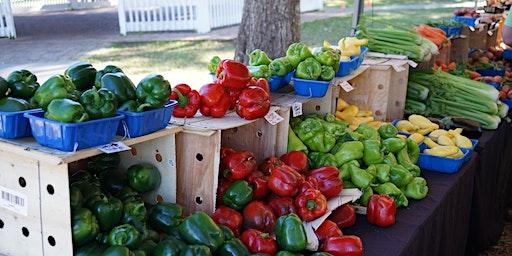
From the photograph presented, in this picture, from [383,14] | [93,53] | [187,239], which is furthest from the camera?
[383,14]

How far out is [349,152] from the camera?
9.99 feet

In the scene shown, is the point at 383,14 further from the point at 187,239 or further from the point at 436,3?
the point at 187,239

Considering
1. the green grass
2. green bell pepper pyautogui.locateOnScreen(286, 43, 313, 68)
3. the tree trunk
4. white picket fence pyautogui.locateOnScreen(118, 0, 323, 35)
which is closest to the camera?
green bell pepper pyautogui.locateOnScreen(286, 43, 313, 68)

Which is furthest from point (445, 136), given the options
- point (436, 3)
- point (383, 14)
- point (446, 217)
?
point (436, 3)

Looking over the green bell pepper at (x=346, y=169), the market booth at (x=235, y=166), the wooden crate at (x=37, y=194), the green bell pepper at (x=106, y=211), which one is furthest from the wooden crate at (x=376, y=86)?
the green bell pepper at (x=106, y=211)

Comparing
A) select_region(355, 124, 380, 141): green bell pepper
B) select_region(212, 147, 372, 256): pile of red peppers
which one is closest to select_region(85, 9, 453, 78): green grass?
select_region(355, 124, 380, 141): green bell pepper

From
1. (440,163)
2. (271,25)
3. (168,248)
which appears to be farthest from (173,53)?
(168,248)

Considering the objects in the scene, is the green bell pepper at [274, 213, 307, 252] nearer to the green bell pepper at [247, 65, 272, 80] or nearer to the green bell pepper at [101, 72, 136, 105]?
the green bell pepper at [101, 72, 136, 105]

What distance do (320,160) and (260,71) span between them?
0.57 metres

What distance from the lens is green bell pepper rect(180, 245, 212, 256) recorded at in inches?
77.7

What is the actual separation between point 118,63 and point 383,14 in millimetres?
9357

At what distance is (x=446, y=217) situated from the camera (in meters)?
3.25

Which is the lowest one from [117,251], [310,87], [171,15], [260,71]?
[171,15]

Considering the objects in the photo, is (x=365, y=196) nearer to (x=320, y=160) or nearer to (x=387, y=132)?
(x=320, y=160)
